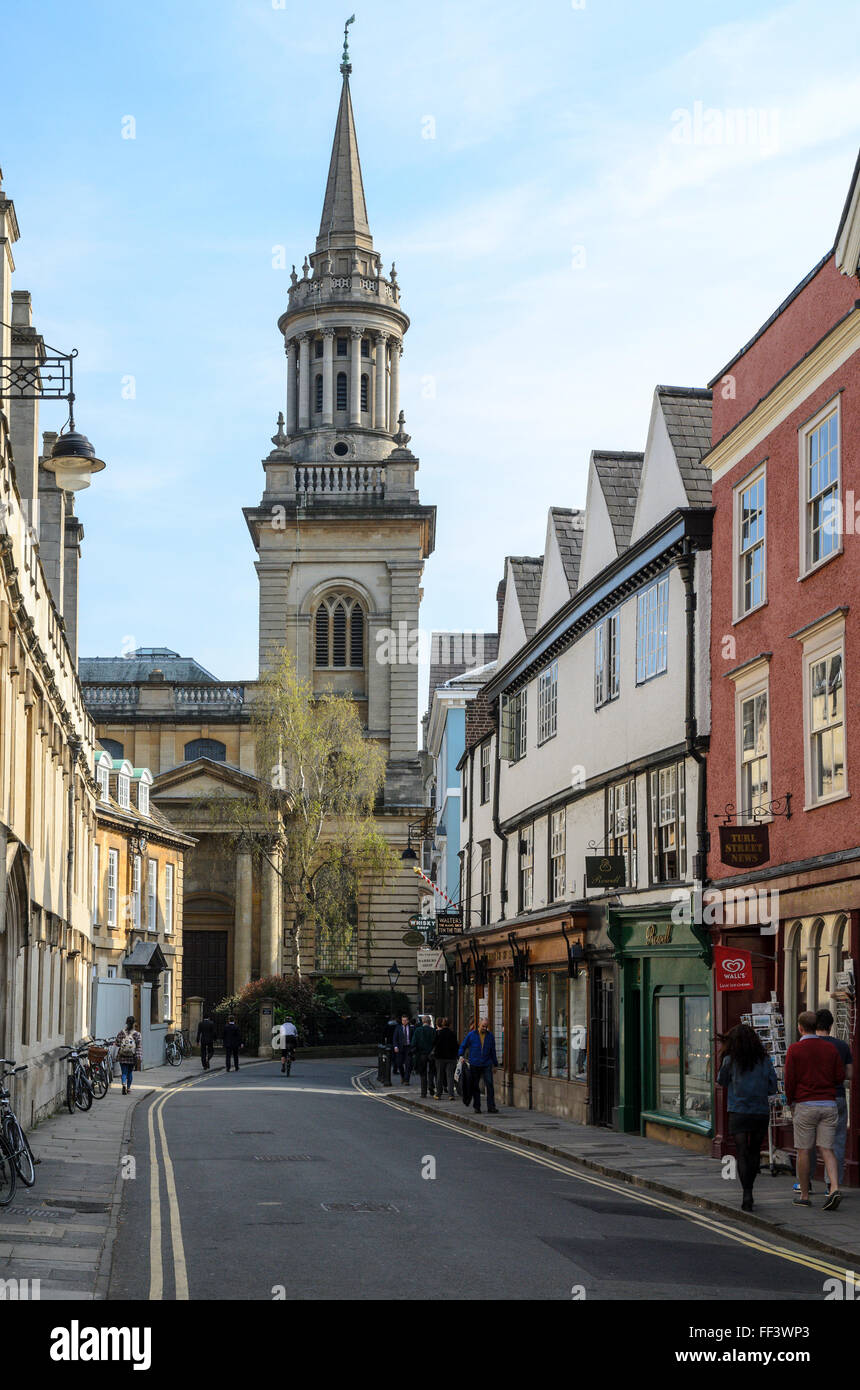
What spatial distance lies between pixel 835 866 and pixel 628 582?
8.65m

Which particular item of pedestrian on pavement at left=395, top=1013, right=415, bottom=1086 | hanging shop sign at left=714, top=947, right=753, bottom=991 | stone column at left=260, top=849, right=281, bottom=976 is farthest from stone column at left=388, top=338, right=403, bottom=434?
hanging shop sign at left=714, top=947, right=753, bottom=991

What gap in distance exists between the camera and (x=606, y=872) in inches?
936

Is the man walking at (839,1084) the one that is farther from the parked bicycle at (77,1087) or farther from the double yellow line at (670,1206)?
the parked bicycle at (77,1087)

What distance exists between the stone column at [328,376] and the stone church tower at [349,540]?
0.05 metres

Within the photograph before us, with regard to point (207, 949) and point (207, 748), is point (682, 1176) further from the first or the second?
point (207, 748)

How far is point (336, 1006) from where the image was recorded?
59281 mm

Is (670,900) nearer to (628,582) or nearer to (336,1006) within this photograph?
(628,582)

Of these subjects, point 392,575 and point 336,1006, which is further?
point 392,575

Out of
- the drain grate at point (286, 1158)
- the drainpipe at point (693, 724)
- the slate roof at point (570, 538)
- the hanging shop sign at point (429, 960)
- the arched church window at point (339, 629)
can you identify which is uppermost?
the arched church window at point (339, 629)

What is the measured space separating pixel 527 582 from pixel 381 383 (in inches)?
1651

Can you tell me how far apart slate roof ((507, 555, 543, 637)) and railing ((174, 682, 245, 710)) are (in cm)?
3689

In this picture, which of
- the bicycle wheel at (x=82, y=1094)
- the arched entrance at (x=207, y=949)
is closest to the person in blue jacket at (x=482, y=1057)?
the bicycle wheel at (x=82, y=1094)

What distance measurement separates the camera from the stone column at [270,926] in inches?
2517
